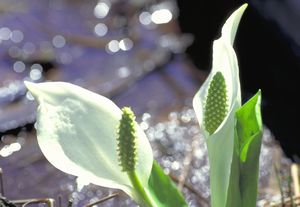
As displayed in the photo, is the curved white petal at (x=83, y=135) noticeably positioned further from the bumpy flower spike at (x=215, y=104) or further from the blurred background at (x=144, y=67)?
the blurred background at (x=144, y=67)

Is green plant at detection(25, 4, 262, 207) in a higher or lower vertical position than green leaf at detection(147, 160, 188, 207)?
higher

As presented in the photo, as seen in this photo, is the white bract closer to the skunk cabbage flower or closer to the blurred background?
the skunk cabbage flower

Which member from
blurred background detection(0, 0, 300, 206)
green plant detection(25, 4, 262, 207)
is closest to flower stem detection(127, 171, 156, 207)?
green plant detection(25, 4, 262, 207)

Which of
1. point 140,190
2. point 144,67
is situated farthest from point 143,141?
point 144,67

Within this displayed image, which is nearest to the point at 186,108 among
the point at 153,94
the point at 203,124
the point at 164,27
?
the point at 153,94

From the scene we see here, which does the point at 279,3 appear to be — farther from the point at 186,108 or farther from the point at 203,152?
the point at 203,152

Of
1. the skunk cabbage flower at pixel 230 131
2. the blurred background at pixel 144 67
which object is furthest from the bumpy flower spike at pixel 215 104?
the blurred background at pixel 144 67

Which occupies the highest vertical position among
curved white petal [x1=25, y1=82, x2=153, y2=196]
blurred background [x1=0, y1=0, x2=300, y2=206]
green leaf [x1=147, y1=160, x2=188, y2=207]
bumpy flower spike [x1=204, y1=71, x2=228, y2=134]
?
bumpy flower spike [x1=204, y1=71, x2=228, y2=134]
